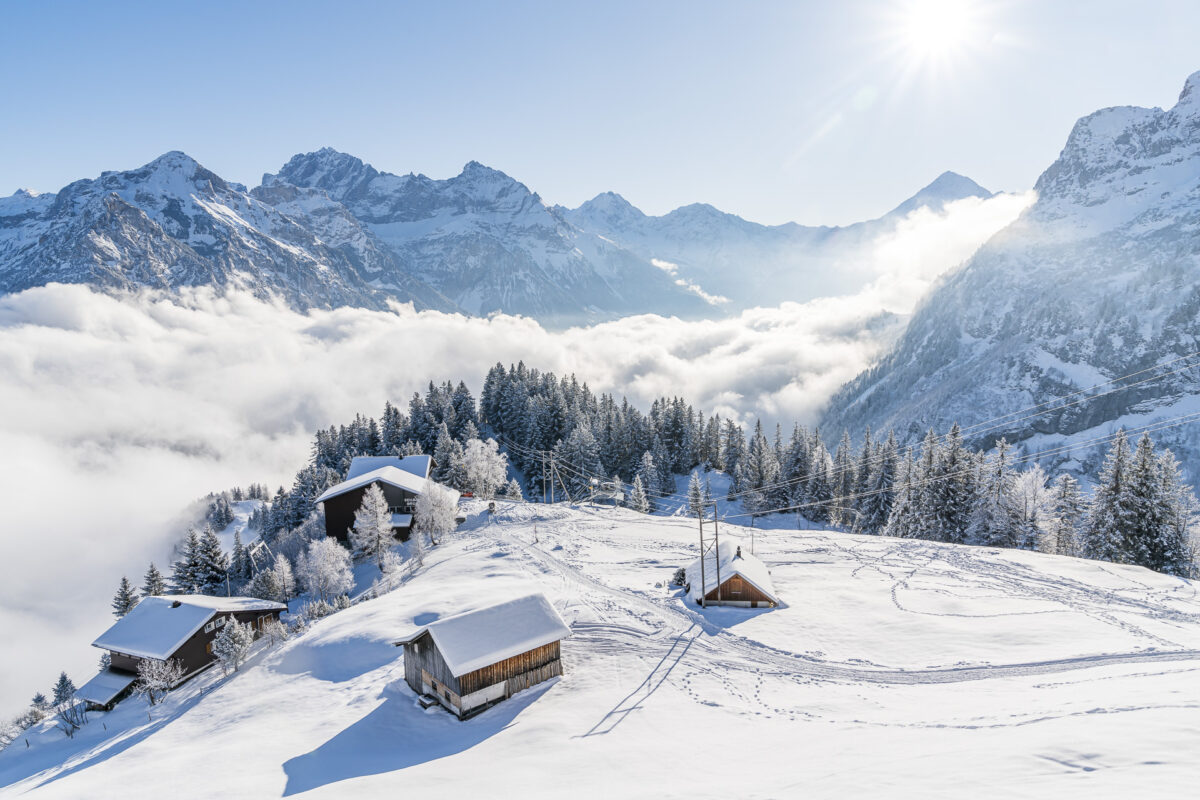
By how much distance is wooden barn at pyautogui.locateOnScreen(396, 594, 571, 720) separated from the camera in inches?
1078

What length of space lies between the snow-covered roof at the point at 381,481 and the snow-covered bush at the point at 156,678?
982 inches

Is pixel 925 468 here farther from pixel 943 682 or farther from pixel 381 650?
pixel 381 650

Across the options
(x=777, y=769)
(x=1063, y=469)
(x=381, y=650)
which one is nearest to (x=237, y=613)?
(x=381, y=650)

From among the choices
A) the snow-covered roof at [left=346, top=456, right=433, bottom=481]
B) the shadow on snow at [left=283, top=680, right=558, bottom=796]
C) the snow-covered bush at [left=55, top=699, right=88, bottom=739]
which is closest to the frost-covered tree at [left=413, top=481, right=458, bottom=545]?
the snow-covered roof at [left=346, top=456, right=433, bottom=481]

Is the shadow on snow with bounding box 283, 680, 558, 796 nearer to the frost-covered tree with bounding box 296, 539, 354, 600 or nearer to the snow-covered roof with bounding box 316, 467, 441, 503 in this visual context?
the frost-covered tree with bounding box 296, 539, 354, 600

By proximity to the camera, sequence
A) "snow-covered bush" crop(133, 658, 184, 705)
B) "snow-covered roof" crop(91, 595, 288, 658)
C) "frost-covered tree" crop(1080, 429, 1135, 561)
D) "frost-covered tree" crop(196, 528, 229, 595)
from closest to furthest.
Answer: "snow-covered bush" crop(133, 658, 184, 705) < "snow-covered roof" crop(91, 595, 288, 658) < "frost-covered tree" crop(1080, 429, 1135, 561) < "frost-covered tree" crop(196, 528, 229, 595)

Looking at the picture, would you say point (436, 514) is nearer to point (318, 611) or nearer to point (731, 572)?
point (318, 611)

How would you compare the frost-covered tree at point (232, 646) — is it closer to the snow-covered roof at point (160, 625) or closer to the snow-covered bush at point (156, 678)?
the snow-covered bush at point (156, 678)

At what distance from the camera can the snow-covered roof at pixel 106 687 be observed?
44.8m

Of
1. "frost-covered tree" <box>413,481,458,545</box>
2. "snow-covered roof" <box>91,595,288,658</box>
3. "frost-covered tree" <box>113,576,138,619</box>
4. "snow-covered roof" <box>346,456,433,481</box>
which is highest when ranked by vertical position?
"snow-covered roof" <box>346,456,433,481</box>

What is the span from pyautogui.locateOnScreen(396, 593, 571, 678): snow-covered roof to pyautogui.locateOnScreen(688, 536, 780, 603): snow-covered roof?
1347cm

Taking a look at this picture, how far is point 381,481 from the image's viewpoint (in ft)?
234

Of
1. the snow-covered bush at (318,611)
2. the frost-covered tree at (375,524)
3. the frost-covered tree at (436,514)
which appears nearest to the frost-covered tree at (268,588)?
the frost-covered tree at (375,524)

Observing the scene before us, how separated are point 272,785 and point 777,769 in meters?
19.8
